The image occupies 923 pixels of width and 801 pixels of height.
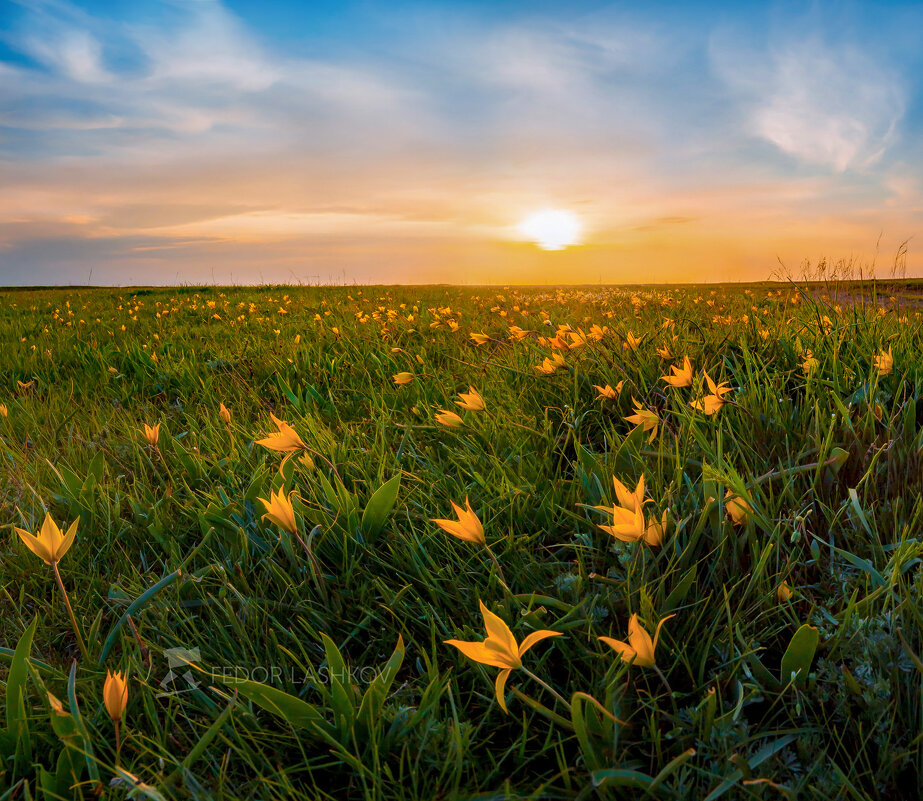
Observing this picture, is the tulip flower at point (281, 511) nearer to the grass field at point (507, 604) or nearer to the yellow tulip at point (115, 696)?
the grass field at point (507, 604)

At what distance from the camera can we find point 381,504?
166cm

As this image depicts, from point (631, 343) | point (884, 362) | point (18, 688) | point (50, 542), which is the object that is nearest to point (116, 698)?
point (18, 688)

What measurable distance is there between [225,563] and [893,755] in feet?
5.08

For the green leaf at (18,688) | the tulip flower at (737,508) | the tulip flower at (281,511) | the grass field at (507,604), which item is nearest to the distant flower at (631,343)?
the grass field at (507,604)

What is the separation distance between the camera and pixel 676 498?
5.52ft

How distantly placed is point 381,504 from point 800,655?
1.06m

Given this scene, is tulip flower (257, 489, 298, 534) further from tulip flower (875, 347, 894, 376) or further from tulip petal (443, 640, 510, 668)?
tulip flower (875, 347, 894, 376)

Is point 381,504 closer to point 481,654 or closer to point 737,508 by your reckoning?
point 481,654

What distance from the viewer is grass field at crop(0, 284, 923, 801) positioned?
41.6 inches

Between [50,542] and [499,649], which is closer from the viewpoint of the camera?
[499,649]

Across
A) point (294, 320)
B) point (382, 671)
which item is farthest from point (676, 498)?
point (294, 320)

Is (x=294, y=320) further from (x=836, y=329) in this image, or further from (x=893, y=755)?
(x=893, y=755)

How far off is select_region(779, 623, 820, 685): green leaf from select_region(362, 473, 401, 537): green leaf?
3.30 feet

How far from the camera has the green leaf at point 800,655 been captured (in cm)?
107
